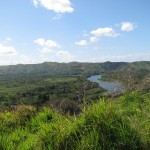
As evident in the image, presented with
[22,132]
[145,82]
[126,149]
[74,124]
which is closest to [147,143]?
[126,149]

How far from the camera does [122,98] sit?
1186 cm

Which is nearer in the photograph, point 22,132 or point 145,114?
point 145,114

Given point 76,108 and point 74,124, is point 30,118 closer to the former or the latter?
point 76,108

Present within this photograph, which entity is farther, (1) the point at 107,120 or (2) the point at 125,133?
(1) the point at 107,120

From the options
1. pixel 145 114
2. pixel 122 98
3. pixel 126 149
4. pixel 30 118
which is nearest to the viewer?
pixel 126 149

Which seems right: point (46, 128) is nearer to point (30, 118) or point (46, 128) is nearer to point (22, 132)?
point (22, 132)

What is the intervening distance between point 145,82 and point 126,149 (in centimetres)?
845

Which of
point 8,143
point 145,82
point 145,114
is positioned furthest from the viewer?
point 145,82

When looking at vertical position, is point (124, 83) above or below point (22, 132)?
above

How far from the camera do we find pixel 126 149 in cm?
561

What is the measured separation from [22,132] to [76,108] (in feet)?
14.2

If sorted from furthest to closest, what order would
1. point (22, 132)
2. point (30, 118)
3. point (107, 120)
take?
point (30, 118)
point (22, 132)
point (107, 120)

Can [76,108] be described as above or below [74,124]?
below

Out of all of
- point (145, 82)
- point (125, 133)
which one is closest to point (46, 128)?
point (125, 133)
